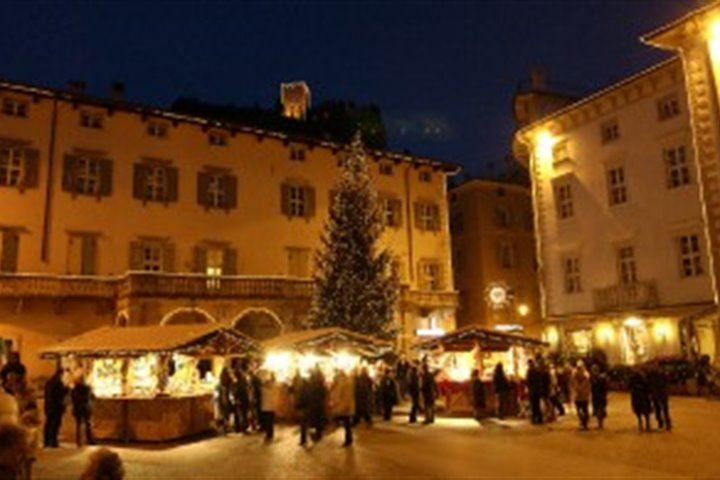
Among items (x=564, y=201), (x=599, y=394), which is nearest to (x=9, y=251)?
(x=599, y=394)

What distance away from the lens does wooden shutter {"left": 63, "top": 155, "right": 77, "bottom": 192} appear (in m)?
33.5

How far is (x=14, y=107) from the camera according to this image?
32469mm

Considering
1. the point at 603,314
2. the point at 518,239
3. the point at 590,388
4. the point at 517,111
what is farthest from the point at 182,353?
the point at 518,239

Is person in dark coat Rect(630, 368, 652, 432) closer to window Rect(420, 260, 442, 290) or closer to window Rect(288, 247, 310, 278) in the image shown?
window Rect(288, 247, 310, 278)

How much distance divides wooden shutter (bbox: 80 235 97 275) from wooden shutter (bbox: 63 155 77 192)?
7.66 ft

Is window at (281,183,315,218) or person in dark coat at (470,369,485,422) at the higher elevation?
window at (281,183,315,218)

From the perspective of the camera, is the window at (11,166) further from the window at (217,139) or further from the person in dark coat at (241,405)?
the person in dark coat at (241,405)

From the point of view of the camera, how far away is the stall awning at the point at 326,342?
24.0 m

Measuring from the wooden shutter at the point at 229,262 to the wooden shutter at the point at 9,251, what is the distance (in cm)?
964

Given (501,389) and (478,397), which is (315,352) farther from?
(501,389)

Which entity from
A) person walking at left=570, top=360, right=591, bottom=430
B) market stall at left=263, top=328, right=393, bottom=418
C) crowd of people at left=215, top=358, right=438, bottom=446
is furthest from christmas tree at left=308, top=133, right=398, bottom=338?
person walking at left=570, top=360, right=591, bottom=430

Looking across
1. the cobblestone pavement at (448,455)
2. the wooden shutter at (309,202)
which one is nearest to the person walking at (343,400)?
the cobblestone pavement at (448,455)

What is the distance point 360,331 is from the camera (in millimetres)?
31297

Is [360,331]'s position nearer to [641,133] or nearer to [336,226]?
[336,226]
